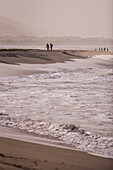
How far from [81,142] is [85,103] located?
4.04 meters

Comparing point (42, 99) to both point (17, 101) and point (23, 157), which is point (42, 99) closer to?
point (17, 101)

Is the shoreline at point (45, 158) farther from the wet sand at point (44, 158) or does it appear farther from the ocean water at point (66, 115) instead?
the ocean water at point (66, 115)

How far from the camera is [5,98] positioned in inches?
411

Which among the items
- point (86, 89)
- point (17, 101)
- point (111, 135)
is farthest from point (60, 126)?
point (86, 89)

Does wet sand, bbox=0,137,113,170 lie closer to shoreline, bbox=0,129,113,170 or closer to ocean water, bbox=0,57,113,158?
shoreline, bbox=0,129,113,170

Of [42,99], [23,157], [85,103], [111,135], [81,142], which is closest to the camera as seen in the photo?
[23,157]

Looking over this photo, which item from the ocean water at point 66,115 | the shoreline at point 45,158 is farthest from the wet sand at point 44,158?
the ocean water at point 66,115

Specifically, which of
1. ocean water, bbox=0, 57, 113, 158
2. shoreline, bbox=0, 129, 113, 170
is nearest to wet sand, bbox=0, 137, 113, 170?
shoreline, bbox=0, 129, 113, 170

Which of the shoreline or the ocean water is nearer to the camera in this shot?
the shoreline

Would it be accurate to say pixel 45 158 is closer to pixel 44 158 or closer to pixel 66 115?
pixel 44 158

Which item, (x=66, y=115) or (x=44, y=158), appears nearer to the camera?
(x=44, y=158)

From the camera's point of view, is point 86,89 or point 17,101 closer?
point 17,101

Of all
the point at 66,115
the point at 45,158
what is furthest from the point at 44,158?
the point at 66,115

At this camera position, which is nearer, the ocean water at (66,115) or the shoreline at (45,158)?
the shoreline at (45,158)
